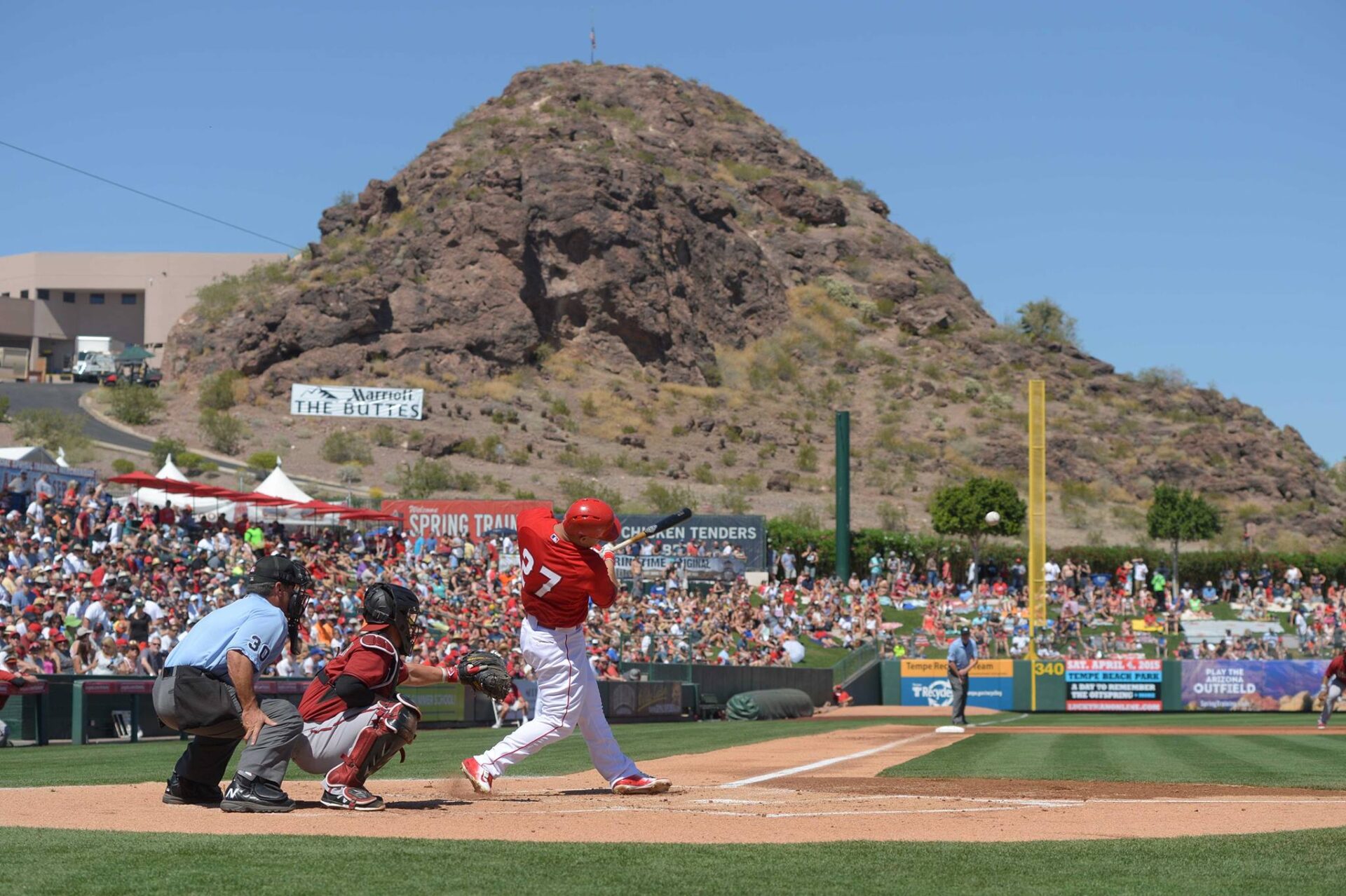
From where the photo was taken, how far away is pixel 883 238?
113250 mm

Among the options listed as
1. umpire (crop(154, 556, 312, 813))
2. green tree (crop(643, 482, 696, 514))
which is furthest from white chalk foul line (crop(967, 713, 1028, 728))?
green tree (crop(643, 482, 696, 514))

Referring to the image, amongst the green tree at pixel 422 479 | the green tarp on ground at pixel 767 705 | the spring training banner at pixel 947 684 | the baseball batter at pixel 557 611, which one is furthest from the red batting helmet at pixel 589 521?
the green tree at pixel 422 479

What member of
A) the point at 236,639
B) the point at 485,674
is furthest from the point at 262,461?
the point at 236,639

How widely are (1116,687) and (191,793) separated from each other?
98.5ft

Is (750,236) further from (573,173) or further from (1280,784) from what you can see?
(1280,784)

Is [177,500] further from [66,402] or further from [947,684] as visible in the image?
[66,402]

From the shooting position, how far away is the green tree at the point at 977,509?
202ft

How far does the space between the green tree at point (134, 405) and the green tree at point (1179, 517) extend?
161ft

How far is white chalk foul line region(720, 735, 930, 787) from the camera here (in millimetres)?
12008

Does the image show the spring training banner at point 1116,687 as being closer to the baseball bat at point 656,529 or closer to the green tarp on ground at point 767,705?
the green tarp on ground at point 767,705

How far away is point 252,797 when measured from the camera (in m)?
7.94

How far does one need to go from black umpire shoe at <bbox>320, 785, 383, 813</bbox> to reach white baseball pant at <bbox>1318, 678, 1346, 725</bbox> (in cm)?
1969

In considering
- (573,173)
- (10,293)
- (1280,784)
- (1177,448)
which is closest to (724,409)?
(573,173)

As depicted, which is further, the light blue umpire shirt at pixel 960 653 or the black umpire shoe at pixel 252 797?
the light blue umpire shirt at pixel 960 653
